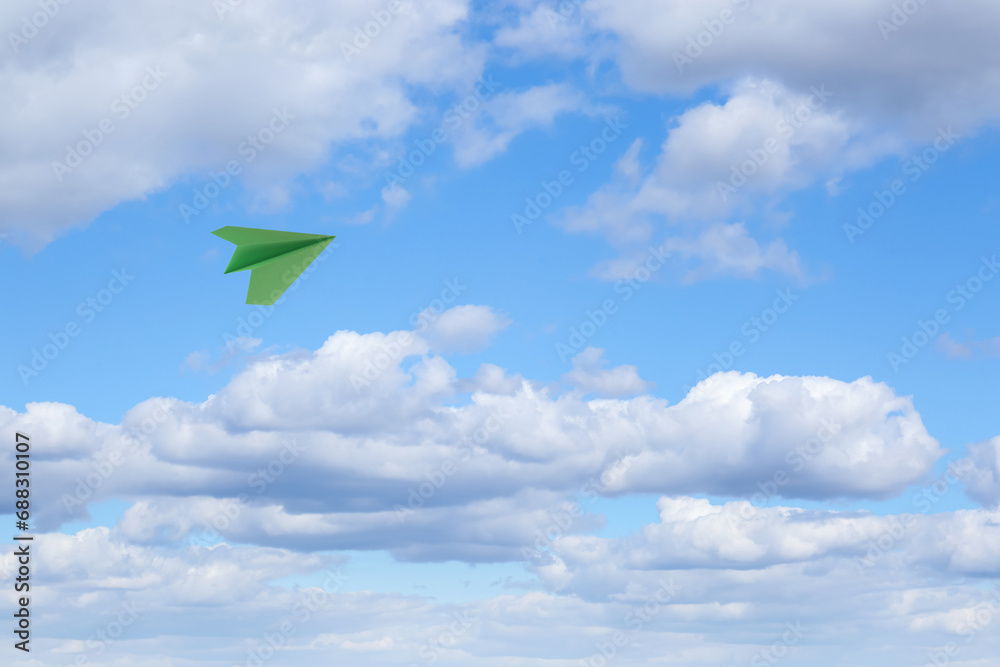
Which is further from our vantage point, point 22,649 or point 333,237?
point 22,649

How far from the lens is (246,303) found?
56.4 m

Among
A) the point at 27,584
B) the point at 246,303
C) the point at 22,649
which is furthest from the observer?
the point at 27,584

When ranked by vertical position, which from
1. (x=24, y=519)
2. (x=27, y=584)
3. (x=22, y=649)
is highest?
(x=24, y=519)

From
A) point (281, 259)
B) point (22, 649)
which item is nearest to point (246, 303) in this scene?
point (281, 259)

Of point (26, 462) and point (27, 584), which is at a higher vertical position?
point (26, 462)

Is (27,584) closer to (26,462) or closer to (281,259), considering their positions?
(26,462)

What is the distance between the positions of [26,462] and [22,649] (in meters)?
16.0

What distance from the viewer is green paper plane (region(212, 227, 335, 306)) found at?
2288 inches

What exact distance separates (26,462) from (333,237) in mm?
43648

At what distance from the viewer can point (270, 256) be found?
59.2 meters

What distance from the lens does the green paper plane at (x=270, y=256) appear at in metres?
58.1

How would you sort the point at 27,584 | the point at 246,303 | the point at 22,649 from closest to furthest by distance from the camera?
the point at 246,303
the point at 22,649
the point at 27,584

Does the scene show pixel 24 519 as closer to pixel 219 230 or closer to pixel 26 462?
pixel 26 462

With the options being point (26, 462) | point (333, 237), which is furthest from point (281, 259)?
point (26, 462)
